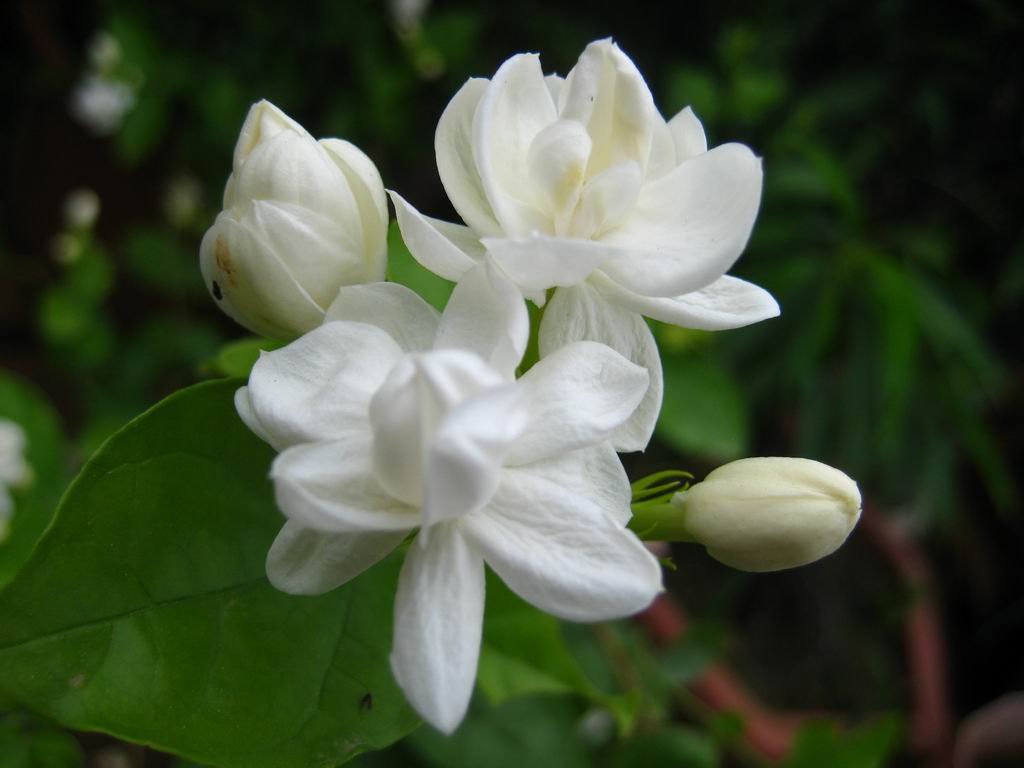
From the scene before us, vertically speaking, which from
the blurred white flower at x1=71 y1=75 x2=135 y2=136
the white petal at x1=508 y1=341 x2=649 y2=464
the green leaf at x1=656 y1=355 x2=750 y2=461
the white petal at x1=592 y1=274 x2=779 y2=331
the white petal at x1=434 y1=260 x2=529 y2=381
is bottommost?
the green leaf at x1=656 y1=355 x2=750 y2=461

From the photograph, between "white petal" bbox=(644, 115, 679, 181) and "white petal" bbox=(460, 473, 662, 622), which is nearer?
"white petal" bbox=(460, 473, 662, 622)

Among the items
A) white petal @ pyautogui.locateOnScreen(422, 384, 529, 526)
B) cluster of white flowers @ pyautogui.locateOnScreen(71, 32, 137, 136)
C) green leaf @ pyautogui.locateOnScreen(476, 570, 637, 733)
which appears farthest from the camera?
cluster of white flowers @ pyautogui.locateOnScreen(71, 32, 137, 136)

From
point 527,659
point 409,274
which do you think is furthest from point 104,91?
point 527,659

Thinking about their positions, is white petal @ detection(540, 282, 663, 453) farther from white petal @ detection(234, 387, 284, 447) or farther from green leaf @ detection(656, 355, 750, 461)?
green leaf @ detection(656, 355, 750, 461)

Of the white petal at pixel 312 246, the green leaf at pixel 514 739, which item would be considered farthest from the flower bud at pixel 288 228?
the green leaf at pixel 514 739

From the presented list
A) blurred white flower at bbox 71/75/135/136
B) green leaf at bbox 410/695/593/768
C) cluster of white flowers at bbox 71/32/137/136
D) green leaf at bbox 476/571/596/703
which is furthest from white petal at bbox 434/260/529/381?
blurred white flower at bbox 71/75/135/136

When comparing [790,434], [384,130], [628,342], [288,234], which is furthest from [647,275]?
[790,434]

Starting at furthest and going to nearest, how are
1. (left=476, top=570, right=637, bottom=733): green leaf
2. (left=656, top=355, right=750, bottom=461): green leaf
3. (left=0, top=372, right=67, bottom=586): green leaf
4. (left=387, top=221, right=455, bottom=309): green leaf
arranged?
1. (left=656, top=355, right=750, bottom=461): green leaf
2. (left=0, top=372, right=67, bottom=586): green leaf
3. (left=476, top=570, right=637, bottom=733): green leaf
4. (left=387, top=221, right=455, bottom=309): green leaf
